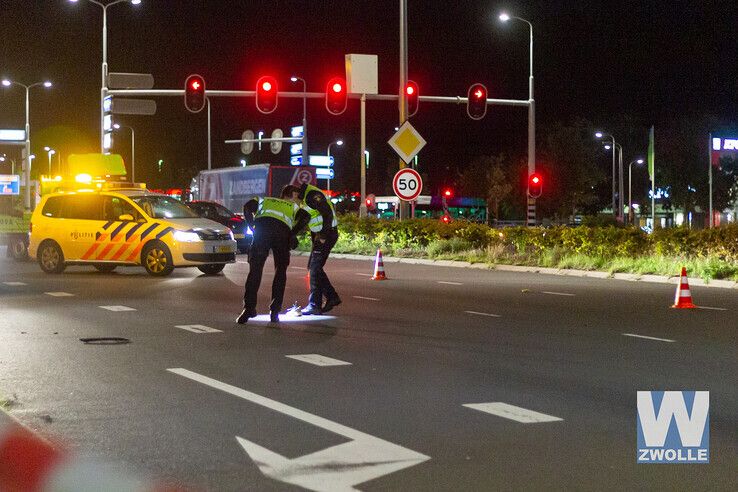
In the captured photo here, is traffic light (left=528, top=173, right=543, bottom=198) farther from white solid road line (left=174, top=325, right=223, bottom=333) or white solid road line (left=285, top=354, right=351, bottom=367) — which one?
white solid road line (left=285, top=354, right=351, bottom=367)

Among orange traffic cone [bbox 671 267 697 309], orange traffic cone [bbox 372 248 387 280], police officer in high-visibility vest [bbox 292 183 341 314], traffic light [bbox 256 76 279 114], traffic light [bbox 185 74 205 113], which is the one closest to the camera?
police officer in high-visibility vest [bbox 292 183 341 314]

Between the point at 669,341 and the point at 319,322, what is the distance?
4.38m

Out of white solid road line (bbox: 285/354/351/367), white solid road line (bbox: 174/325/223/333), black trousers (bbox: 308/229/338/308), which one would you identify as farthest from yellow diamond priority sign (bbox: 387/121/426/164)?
white solid road line (bbox: 285/354/351/367)

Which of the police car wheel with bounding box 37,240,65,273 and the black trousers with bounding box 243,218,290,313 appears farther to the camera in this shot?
the police car wheel with bounding box 37,240,65,273

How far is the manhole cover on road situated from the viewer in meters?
12.4

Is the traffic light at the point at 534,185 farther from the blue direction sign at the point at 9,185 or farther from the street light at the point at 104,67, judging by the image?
the blue direction sign at the point at 9,185

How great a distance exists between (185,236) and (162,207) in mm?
1309

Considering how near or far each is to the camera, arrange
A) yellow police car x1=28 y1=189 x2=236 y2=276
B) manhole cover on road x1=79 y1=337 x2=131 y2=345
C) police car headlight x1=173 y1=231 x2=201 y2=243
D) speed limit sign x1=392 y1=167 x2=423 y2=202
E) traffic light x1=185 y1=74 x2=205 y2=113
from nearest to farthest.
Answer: manhole cover on road x1=79 y1=337 x2=131 y2=345 < police car headlight x1=173 y1=231 x2=201 y2=243 < yellow police car x1=28 y1=189 x2=236 y2=276 < speed limit sign x1=392 y1=167 x2=423 y2=202 < traffic light x1=185 y1=74 x2=205 y2=113

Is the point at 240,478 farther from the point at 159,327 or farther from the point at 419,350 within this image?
the point at 159,327

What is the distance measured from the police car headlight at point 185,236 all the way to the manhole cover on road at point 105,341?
10184mm

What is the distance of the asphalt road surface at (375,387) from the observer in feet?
21.5

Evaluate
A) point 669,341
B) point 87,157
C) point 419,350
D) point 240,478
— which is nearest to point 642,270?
point 669,341

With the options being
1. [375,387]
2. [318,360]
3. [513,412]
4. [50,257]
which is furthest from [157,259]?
[513,412]

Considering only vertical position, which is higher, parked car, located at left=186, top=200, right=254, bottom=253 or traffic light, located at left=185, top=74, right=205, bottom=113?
traffic light, located at left=185, top=74, right=205, bottom=113
